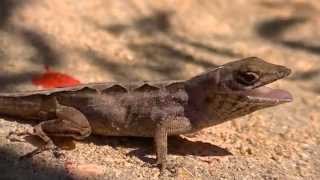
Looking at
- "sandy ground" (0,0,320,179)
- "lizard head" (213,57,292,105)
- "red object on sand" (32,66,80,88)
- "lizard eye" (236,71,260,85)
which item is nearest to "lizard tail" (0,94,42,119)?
"sandy ground" (0,0,320,179)

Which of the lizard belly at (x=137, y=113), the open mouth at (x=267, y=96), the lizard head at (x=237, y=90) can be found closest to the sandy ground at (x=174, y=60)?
the lizard belly at (x=137, y=113)

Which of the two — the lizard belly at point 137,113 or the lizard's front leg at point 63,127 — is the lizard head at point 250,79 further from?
the lizard's front leg at point 63,127

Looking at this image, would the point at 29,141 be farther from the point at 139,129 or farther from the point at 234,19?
the point at 234,19

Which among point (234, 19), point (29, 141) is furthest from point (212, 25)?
point (29, 141)

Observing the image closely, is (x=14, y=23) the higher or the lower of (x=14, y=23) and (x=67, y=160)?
the higher

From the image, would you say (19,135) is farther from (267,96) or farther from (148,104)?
(267,96)

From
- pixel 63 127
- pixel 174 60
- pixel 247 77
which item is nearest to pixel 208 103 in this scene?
pixel 247 77
